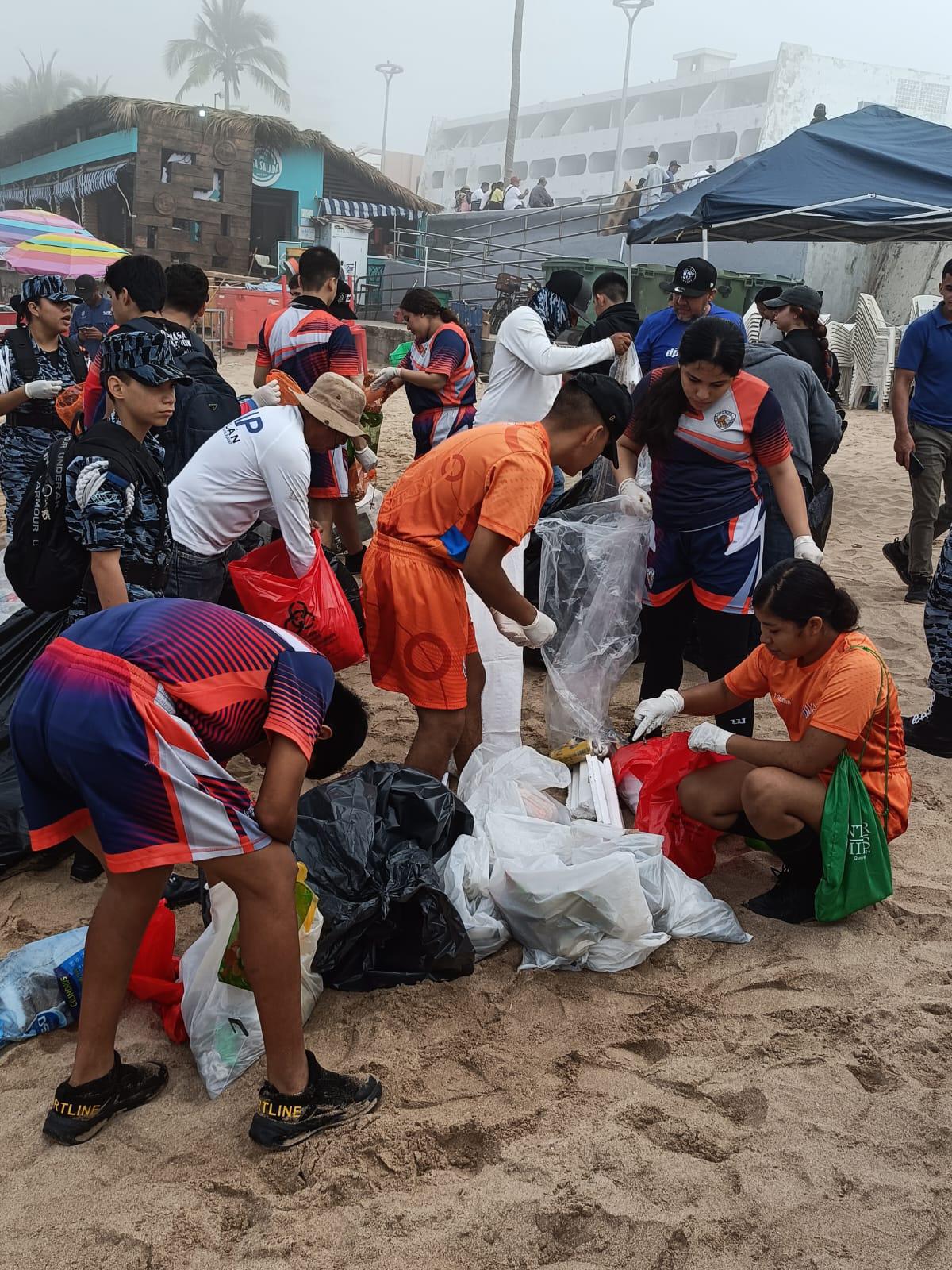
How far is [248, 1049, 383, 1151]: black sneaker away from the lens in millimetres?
2074

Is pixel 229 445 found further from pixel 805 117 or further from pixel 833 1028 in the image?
pixel 805 117

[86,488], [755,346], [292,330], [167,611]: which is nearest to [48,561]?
[86,488]

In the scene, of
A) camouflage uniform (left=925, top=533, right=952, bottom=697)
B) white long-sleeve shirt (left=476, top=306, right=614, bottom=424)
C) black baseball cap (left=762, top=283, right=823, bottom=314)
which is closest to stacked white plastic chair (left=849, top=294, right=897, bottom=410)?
black baseball cap (left=762, top=283, right=823, bottom=314)

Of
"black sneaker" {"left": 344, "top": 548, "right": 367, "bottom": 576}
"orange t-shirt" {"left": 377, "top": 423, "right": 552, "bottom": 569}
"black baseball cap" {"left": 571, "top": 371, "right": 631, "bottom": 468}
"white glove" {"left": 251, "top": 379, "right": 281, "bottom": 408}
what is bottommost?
Answer: "black sneaker" {"left": 344, "top": 548, "right": 367, "bottom": 576}

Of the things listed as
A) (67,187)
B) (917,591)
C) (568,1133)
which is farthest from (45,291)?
(67,187)

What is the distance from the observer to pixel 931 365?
240 inches

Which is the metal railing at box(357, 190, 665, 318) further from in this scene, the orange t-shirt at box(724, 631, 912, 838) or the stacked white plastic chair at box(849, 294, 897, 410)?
the orange t-shirt at box(724, 631, 912, 838)

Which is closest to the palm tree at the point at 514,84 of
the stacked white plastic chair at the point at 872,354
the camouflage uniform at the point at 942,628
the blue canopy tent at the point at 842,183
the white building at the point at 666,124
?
the white building at the point at 666,124

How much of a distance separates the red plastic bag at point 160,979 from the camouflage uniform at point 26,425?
9.86 ft

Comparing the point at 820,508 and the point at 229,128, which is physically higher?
the point at 229,128

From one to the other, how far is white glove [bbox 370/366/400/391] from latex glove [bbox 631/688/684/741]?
2896 millimetres

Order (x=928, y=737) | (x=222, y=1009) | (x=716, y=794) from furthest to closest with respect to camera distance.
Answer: (x=928, y=737) < (x=716, y=794) < (x=222, y=1009)

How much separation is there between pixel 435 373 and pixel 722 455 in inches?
98.7

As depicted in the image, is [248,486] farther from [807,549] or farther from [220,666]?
[807,549]
